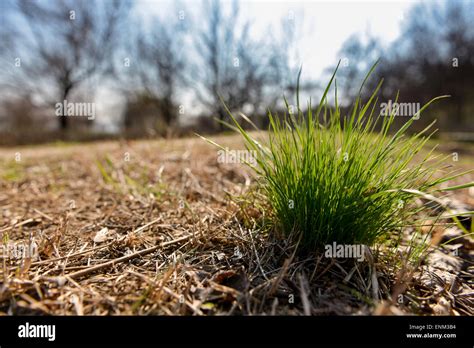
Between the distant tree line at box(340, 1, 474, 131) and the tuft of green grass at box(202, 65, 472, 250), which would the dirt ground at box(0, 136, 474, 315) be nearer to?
the tuft of green grass at box(202, 65, 472, 250)

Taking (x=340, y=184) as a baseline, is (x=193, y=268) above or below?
below

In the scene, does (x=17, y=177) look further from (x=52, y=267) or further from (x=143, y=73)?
(x=143, y=73)

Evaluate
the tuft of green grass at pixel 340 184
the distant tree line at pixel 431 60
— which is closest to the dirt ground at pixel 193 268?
the tuft of green grass at pixel 340 184

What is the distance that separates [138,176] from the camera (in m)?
2.63

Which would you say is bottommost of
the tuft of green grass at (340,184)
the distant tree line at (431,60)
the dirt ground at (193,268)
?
the dirt ground at (193,268)

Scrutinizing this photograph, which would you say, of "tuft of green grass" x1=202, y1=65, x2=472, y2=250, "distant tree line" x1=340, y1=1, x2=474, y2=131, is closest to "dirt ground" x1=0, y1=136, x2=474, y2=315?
"tuft of green grass" x1=202, y1=65, x2=472, y2=250

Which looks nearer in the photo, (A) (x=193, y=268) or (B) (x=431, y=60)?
(A) (x=193, y=268)

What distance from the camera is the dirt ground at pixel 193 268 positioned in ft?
3.28

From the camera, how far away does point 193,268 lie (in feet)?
3.89

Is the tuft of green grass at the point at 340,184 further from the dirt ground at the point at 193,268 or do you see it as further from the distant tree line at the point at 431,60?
the distant tree line at the point at 431,60

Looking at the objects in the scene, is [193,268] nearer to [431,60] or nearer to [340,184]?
[340,184]

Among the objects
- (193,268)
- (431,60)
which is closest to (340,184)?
(193,268)

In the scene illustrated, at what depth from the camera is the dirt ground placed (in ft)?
3.28
